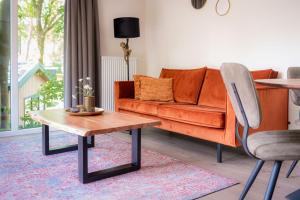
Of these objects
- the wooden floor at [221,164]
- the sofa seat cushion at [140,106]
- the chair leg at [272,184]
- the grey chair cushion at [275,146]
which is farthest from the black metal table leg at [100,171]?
the chair leg at [272,184]

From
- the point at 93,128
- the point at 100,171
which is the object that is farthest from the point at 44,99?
the point at 93,128

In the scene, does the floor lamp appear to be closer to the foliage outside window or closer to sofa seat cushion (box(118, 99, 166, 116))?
sofa seat cushion (box(118, 99, 166, 116))

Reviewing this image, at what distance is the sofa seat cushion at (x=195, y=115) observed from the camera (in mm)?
2717

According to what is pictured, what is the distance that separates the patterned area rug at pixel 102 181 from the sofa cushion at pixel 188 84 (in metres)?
0.97

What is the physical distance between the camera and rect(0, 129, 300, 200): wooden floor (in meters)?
2.12

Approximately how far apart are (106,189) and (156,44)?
3142 mm

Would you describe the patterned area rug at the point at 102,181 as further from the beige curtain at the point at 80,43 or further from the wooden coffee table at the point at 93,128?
the beige curtain at the point at 80,43

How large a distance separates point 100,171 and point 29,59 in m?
2.28

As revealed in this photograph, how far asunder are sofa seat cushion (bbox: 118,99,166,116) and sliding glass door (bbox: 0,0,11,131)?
1388mm

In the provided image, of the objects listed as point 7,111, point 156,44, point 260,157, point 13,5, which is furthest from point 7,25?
point 260,157

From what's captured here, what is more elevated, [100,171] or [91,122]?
[91,122]

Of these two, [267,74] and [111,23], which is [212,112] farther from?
[111,23]

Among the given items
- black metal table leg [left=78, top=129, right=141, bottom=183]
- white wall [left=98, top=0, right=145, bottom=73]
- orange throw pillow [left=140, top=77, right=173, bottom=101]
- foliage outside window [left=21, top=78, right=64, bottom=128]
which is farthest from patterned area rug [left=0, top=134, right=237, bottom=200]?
white wall [left=98, top=0, right=145, bottom=73]

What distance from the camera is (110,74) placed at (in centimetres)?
454
